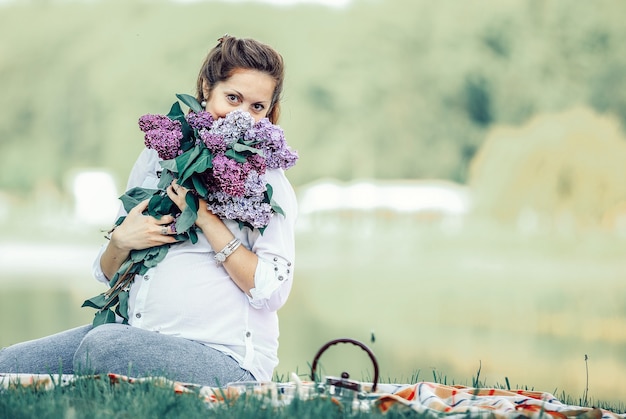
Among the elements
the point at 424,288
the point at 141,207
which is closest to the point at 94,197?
the point at 424,288

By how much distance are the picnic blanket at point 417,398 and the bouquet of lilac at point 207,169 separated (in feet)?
1.08

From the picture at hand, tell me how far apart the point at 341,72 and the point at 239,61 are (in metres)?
11.0

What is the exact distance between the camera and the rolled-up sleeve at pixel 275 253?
2418mm

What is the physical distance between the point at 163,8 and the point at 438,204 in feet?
17.4

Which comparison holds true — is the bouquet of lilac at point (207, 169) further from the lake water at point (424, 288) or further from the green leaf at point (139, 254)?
the lake water at point (424, 288)

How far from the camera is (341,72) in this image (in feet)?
43.9

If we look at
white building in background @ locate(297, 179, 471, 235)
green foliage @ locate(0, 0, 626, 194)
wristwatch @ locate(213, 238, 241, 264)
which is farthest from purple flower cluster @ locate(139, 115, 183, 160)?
green foliage @ locate(0, 0, 626, 194)

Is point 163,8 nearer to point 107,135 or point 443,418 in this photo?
point 107,135

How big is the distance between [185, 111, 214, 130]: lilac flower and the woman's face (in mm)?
55

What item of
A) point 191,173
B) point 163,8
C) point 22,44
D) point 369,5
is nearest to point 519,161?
point 369,5

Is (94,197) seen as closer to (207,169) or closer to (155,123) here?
(155,123)

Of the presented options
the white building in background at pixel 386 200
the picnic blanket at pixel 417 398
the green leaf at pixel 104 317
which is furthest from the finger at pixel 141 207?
the white building in background at pixel 386 200

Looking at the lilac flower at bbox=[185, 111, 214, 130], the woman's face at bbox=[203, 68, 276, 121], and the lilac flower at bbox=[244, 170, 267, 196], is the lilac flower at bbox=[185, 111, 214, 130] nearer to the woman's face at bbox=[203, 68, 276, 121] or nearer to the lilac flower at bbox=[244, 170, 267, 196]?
the woman's face at bbox=[203, 68, 276, 121]

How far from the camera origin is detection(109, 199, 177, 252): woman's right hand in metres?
2.46
